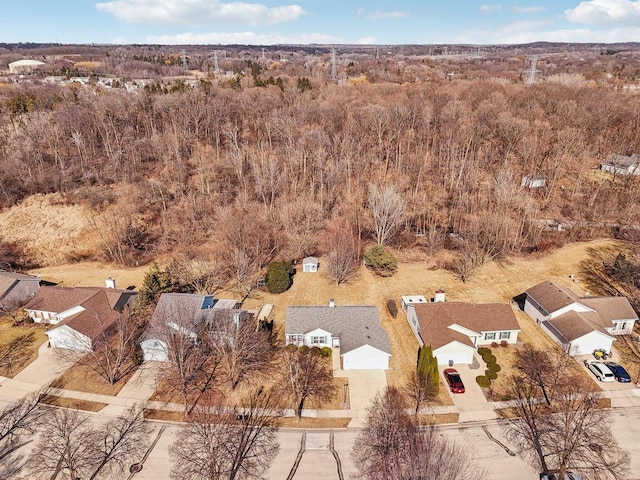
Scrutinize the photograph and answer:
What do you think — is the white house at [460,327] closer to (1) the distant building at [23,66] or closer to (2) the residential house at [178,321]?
(2) the residential house at [178,321]

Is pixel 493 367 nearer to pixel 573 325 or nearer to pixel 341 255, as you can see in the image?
pixel 573 325

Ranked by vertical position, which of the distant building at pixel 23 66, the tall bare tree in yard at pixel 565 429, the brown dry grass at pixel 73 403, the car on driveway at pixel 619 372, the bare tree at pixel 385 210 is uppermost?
the distant building at pixel 23 66

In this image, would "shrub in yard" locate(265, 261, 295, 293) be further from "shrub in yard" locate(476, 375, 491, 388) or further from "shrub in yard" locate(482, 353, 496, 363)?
"shrub in yard" locate(476, 375, 491, 388)

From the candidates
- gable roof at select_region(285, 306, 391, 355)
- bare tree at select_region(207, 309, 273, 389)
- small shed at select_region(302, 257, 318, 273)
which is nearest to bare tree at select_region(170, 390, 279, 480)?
bare tree at select_region(207, 309, 273, 389)

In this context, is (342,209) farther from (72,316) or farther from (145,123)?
(145,123)

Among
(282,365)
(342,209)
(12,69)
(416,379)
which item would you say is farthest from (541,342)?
(12,69)

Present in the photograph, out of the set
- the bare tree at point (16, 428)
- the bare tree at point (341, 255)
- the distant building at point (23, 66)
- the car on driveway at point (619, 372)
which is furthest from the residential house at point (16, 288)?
the distant building at point (23, 66)
